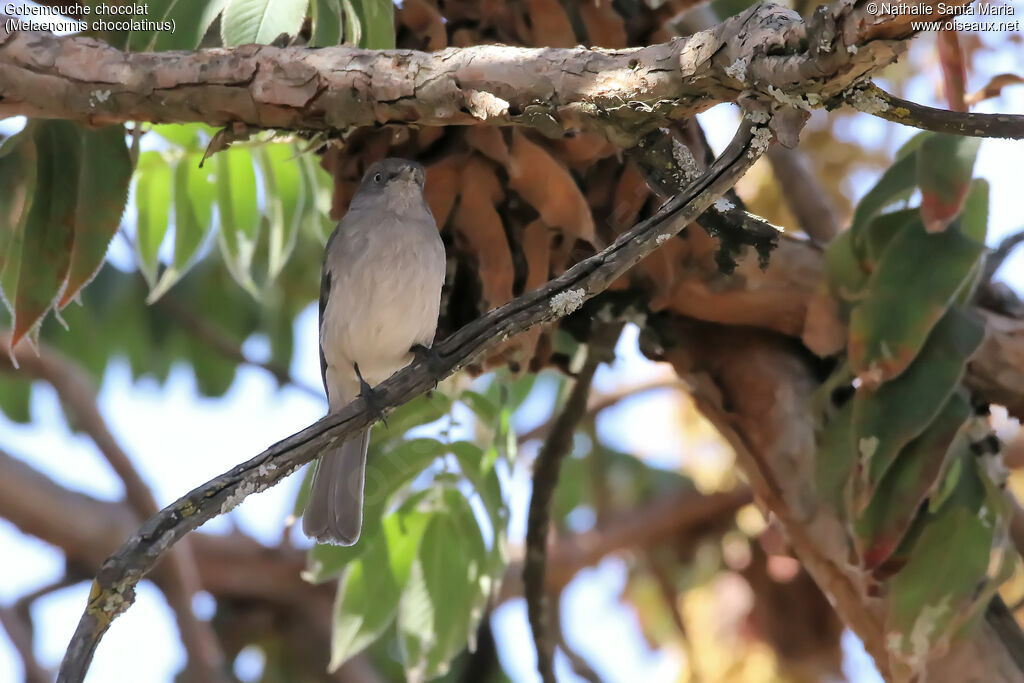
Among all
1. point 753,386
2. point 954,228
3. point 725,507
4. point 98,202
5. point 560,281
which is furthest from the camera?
point 725,507

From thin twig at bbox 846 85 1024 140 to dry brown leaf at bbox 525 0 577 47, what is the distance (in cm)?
107

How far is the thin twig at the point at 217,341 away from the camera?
4277 millimetres

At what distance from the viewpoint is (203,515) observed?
151 centimetres

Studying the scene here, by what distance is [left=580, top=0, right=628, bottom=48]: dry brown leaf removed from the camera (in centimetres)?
262

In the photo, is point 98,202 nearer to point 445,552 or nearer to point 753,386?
point 445,552

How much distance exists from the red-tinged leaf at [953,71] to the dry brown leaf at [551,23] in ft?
2.70

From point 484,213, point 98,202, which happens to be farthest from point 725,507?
point 98,202

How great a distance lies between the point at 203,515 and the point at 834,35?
3.54 feet

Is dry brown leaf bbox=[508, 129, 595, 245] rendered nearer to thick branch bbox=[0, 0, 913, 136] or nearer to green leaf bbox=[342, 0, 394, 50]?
green leaf bbox=[342, 0, 394, 50]

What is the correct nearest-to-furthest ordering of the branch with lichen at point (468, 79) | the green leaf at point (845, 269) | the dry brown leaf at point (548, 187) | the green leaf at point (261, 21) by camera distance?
1. the branch with lichen at point (468, 79)
2. the green leaf at point (261, 21)
3. the dry brown leaf at point (548, 187)
4. the green leaf at point (845, 269)

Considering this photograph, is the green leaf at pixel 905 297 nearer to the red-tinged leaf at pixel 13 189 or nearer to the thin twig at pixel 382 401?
the thin twig at pixel 382 401

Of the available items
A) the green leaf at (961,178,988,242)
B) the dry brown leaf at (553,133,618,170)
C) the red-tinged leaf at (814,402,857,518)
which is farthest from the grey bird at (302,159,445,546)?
the green leaf at (961,178,988,242)

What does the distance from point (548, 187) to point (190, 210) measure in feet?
4.23

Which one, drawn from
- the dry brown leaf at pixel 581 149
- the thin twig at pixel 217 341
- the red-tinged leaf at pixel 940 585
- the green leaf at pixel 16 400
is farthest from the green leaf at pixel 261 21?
the green leaf at pixel 16 400
